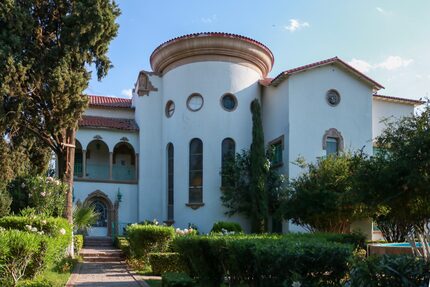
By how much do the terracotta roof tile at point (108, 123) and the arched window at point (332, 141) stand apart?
36.6 ft

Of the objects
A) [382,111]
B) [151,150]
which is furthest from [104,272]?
[382,111]

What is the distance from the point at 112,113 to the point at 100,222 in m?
6.89

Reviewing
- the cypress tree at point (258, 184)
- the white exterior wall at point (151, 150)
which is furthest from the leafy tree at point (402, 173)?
the white exterior wall at point (151, 150)

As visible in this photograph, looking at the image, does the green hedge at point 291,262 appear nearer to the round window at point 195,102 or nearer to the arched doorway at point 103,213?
the round window at point 195,102

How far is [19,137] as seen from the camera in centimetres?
2005

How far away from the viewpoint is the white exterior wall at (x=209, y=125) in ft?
86.9

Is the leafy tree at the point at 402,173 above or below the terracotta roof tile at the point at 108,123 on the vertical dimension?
below

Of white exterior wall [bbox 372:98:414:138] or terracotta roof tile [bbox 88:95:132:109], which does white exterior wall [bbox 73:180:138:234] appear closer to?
terracotta roof tile [bbox 88:95:132:109]

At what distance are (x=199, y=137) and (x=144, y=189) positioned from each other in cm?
488

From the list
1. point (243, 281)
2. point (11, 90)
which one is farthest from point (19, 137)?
point (243, 281)

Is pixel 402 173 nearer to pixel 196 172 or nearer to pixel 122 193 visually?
pixel 196 172

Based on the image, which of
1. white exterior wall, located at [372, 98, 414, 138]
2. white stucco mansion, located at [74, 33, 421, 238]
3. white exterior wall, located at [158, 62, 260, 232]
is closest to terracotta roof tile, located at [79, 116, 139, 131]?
white stucco mansion, located at [74, 33, 421, 238]

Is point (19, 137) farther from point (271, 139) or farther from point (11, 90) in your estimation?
point (271, 139)

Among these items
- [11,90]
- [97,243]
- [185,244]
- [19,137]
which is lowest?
[97,243]
